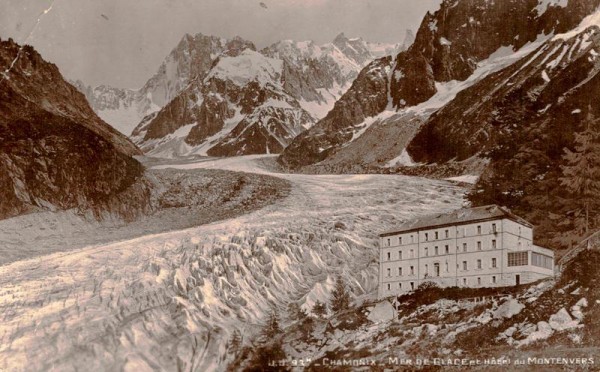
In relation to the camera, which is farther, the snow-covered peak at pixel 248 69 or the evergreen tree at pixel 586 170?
the snow-covered peak at pixel 248 69

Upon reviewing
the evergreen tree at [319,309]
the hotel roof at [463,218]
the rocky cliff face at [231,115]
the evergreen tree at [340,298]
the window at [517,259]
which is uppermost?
the rocky cliff face at [231,115]

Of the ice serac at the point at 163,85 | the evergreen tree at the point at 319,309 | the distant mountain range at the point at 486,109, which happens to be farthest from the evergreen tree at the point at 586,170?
the ice serac at the point at 163,85

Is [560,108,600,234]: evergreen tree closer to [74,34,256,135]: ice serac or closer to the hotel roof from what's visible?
the hotel roof

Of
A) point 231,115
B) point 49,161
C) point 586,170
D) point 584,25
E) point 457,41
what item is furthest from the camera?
point 231,115

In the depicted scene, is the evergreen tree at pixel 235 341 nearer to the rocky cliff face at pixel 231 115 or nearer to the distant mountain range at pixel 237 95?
the distant mountain range at pixel 237 95

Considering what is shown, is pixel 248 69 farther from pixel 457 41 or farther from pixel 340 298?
pixel 340 298

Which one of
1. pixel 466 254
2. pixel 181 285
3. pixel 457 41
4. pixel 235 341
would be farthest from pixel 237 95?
pixel 466 254
